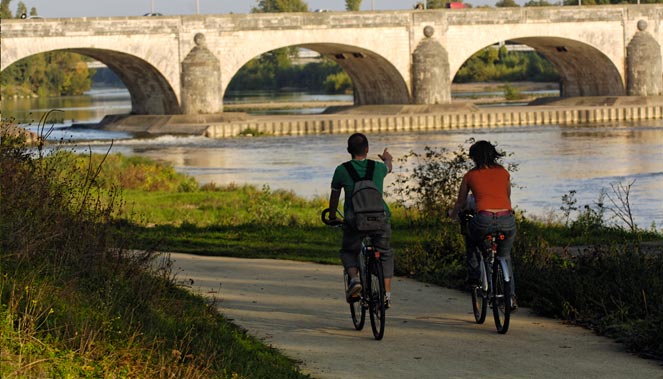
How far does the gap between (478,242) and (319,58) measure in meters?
115

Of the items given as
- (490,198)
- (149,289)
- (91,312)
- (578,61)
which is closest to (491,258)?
(490,198)

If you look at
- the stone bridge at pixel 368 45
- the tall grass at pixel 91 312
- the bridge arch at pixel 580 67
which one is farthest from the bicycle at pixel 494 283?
the bridge arch at pixel 580 67

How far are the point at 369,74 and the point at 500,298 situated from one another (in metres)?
54.1

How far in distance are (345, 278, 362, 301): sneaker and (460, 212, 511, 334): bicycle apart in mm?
1017

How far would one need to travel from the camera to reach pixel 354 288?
30.0 feet

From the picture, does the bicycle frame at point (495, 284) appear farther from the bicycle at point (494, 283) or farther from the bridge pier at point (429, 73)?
the bridge pier at point (429, 73)

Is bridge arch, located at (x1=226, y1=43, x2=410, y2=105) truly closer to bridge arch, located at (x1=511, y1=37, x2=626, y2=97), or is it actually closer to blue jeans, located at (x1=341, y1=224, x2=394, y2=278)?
bridge arch, located at (x1=511, y1=37, x2=626, y2=97)

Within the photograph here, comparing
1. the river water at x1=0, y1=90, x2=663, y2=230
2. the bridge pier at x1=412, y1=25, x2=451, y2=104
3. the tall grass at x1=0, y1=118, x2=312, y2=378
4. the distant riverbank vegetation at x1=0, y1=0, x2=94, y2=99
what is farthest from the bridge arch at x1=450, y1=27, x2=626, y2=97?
the tall grass at x1=0, y1=118, x2=312, y2=378

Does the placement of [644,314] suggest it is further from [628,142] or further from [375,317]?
[628,142]

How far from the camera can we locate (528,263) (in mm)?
11531

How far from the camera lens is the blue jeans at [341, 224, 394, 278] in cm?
911

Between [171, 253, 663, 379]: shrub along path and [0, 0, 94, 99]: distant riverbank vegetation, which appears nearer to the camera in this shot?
[171, 253, 663, 379]: shrub along path

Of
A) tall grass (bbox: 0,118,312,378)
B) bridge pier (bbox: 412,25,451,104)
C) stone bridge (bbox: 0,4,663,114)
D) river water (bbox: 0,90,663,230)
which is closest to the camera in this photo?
tall grass (bbox: 0,118,312,378)

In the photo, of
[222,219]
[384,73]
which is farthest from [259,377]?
[384,73]
